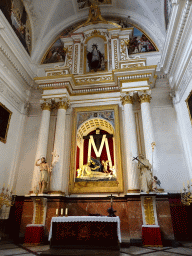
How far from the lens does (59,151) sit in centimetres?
718

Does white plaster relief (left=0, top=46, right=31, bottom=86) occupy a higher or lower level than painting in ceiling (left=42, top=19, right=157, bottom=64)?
lower

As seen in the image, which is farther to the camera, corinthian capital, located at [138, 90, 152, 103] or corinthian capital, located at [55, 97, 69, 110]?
corinthian capital, located at [55, 97, 69, 110]

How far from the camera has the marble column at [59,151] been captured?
6730mm

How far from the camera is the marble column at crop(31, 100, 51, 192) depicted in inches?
268

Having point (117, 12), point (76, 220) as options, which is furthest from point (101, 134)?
point (117, 12)

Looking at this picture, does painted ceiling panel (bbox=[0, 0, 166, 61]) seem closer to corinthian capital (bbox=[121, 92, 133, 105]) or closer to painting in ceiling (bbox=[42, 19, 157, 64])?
painting in ceiling (bbox=[42, 19, 157, 64])

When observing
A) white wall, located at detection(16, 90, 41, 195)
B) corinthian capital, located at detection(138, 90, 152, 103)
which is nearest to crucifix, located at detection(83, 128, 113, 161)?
corinthian capital, located at detection(138, 90, 152, 103)

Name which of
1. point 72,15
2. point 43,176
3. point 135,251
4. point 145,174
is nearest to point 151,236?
point 135,251

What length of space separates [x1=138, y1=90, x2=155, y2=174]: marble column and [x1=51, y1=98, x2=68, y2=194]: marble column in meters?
2.96

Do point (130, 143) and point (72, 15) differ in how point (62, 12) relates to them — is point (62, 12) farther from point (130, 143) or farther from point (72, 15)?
point (130, 143)

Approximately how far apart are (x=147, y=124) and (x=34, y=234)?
4.94 meters

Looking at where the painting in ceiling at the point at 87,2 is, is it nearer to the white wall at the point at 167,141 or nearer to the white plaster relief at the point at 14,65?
the white plaster relief at the point at 14,65

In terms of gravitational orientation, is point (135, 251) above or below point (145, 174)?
below

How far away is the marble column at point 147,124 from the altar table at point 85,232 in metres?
2.58
